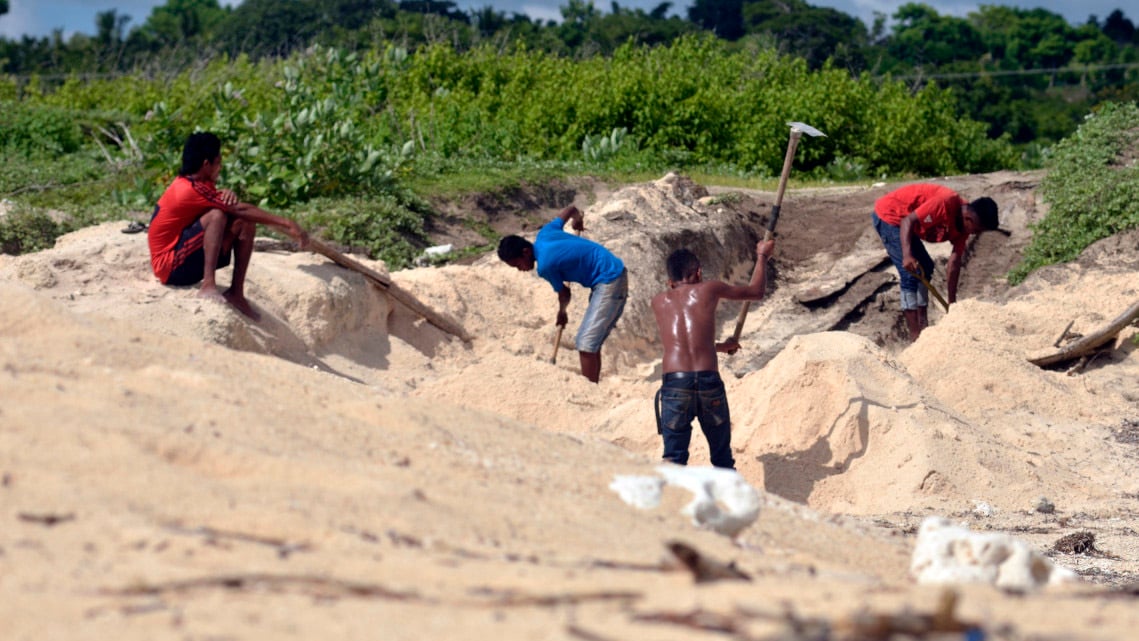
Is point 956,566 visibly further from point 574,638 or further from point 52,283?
point 52,283

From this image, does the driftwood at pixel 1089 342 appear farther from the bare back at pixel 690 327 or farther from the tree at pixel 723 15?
the tree at pixel 723 15

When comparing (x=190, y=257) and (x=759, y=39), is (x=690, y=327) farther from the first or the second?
(x=759, y=39)

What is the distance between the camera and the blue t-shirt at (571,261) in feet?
26.6

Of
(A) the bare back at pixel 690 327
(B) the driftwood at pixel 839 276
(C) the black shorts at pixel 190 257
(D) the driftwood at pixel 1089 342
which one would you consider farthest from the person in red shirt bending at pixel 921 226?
(C) the black shorts at pixel 190 257

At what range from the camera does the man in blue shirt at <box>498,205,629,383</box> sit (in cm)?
812

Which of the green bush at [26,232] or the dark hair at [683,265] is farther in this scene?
the green bush at [26,232]

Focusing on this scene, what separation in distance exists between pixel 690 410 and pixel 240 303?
286cm

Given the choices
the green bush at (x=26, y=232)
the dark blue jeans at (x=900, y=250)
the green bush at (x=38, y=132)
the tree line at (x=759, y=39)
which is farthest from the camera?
the tree line at (x=759, y=39)

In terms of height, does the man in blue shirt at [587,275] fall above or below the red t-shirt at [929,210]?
below

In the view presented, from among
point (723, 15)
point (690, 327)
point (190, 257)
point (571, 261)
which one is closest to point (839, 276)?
point (571, 261)

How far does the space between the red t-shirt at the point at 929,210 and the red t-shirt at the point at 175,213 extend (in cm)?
443

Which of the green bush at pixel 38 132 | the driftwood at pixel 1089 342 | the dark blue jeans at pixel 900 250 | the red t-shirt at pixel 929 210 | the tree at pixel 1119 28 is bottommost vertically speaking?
the green bush at pixel 38 132

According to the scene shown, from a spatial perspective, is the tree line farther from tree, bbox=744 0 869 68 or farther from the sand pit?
the sand pit

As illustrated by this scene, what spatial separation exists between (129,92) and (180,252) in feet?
42.4
